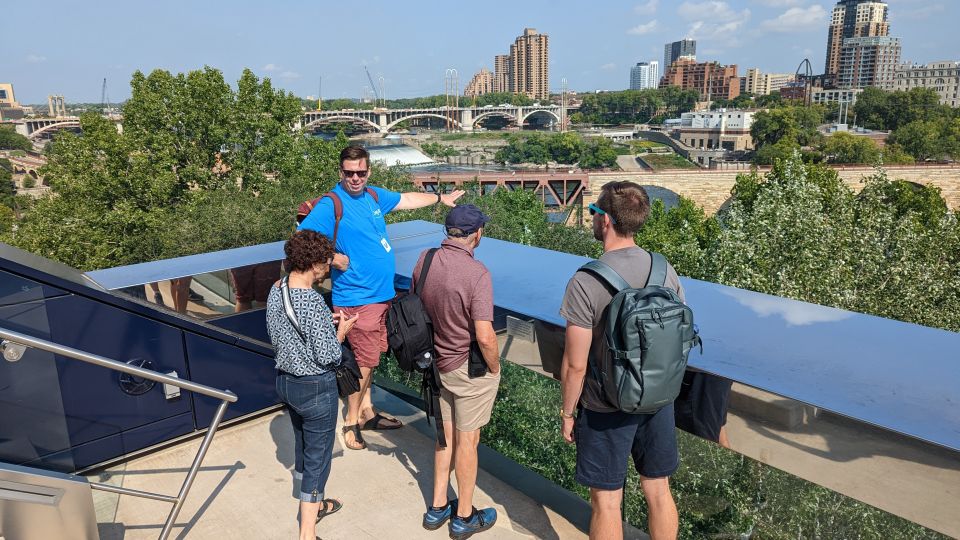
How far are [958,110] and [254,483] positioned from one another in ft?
303

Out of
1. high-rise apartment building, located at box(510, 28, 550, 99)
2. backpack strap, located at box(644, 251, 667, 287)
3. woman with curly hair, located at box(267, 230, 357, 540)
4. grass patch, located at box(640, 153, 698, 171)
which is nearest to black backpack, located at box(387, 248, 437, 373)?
woman with curly hair, located at box(267, 230, 357, 540)

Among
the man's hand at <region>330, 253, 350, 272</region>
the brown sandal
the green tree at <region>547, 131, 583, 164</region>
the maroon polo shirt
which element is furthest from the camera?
the green tree at <region>547, 131, 583, 164</region>

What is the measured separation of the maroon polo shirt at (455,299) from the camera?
2.24 meters

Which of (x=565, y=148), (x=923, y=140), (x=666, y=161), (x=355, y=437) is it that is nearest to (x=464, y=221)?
(x=355, y=437)

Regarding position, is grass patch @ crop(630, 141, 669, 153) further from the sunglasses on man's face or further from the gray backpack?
the gray backpack

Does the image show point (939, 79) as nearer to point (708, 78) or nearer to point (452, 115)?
point (708, 78)

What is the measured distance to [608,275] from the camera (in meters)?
1.87

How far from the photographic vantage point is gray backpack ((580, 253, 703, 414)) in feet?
5.74

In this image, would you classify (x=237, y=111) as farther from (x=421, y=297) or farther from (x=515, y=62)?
(x=515, y=62)

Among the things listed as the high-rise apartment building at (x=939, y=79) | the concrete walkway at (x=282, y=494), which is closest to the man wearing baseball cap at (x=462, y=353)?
the concrete walkway at (x=282, y=494)

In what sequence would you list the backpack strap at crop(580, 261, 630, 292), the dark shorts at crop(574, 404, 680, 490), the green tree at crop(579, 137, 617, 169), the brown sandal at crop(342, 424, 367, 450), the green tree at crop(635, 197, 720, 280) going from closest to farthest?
the backpack strap at crop(580, 261, 630, 292) → the dark shorts at crop(574, 404, 680, 490) → the brown sandal at crop(342, 424, 367, 450) → the green tree at crop(635, 197, 720, 280) → the green tree at crop(579, 137, 617, 169)

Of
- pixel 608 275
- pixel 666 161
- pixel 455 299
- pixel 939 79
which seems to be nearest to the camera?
pixel 608 275

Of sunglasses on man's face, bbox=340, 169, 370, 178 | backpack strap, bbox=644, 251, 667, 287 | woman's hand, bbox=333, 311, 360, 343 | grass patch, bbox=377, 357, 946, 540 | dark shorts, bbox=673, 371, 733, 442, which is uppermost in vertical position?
sunglasses on man's face, bbox=340, 169, 370, 178

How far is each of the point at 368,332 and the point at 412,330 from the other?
721mm
